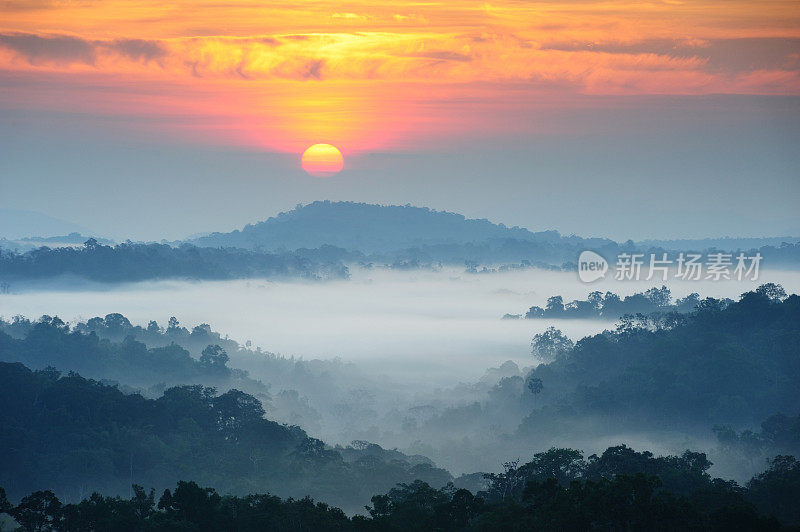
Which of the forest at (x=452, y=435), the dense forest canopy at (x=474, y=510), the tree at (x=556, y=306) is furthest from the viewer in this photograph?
the tree at (x=556, y=306)

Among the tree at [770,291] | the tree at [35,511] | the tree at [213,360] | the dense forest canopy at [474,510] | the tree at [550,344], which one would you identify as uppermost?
the tree at [770,291]

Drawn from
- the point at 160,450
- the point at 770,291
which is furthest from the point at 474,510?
the point at 770,291

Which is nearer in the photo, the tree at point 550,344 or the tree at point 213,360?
the tree at point 213,360

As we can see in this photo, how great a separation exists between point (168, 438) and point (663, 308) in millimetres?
84697

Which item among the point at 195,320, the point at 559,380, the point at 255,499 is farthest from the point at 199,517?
the point at 195,320

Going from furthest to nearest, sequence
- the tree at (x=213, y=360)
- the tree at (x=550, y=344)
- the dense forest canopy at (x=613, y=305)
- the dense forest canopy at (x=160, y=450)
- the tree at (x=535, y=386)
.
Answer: the dense forest canopy at (x=613, y=305)
the tree at (x=550, y=344)
the tree at (x=213, y=360)
the tree at (x=535, y=386)
the dense forest canopy at (x=160, y=450)

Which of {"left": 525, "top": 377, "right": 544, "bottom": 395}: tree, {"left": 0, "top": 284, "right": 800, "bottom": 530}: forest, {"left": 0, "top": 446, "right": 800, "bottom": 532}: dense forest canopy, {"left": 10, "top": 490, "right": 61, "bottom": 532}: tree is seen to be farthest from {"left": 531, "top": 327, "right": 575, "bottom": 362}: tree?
{"left": 10, "top": 490, "right": 61, "bottom": 532}: tree

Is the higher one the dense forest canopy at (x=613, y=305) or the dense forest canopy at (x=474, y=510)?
the dense forest canopy at (x=613, y=305)

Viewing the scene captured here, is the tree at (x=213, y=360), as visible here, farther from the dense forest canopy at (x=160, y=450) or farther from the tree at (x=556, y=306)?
the tree at (x=556, y=306)

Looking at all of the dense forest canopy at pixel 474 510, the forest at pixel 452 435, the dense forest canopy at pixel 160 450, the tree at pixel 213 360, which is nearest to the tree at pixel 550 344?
the forest at pixel 452 435

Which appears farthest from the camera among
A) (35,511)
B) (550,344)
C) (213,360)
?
(550,344)

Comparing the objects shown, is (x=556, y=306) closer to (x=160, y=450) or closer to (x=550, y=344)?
(x=550, y=344)

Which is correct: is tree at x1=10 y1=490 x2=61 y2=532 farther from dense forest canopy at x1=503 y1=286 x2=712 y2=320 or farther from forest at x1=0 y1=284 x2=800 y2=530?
dense forest canopy at x1=503 y1=286 x2=712 y2=320

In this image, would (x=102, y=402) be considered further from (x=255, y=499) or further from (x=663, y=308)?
(x=663, y=308)
